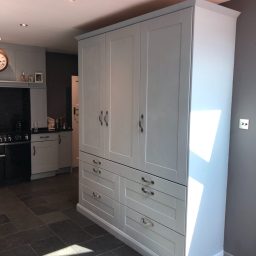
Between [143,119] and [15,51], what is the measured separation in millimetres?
3238

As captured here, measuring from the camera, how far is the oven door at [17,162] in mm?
4766

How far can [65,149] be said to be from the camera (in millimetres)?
5504

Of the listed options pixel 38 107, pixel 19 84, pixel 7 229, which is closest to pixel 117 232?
pixel 7 229

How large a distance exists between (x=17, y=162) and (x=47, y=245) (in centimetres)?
230

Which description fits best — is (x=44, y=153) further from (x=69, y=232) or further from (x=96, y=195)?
(x=69, y=232)

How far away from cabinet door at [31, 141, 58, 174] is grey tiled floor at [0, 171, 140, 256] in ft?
1.70

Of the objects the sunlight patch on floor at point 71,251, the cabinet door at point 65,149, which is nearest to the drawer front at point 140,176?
the sunlight patch on floor at point 71,251

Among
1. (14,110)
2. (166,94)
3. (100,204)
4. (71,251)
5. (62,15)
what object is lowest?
(71,251)

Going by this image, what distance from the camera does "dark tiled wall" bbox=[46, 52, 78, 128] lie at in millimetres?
5566

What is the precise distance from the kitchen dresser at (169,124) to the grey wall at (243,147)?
0.25ft

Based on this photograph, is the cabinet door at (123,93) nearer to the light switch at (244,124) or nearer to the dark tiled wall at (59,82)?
the light switch at (244,124)

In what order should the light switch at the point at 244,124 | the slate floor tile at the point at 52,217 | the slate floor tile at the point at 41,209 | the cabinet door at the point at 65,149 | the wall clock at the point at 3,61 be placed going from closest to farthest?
the light switch at the point at 244,124 → the slate floor tile at the point at 52,217 → the slate floor tile at the point at 41,209 → the wall clock at the point at 3,61 → the cabinet door at the point at 65,149

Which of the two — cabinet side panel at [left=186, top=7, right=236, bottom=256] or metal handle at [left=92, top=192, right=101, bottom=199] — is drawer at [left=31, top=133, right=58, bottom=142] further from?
cabinet side panel at [left=186, top=7, right=236, bottom=256]

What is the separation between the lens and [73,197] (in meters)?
4.30
